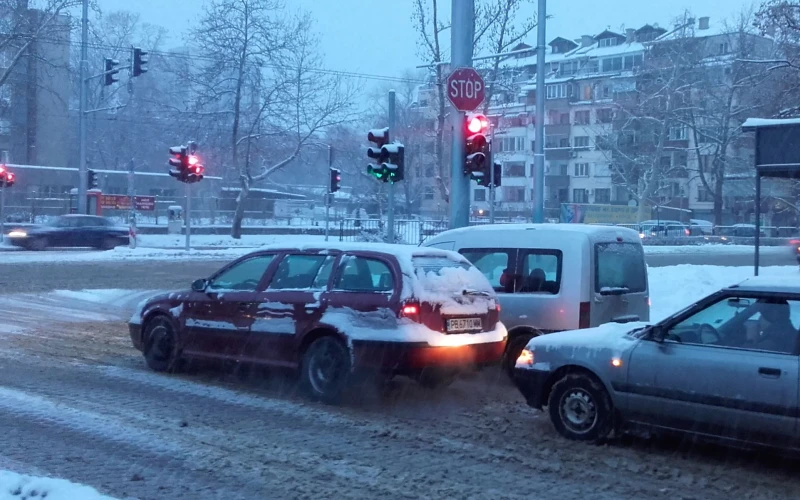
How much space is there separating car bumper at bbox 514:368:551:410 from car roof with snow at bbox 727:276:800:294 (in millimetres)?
1759

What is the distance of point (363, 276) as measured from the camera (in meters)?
9.28

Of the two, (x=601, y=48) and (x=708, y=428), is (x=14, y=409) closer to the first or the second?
(x=708, y=428)

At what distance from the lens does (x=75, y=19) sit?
139ft

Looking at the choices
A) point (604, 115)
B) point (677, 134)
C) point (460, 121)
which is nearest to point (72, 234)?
point (460, 121)

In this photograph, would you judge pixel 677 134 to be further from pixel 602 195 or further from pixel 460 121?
pixel 460 121

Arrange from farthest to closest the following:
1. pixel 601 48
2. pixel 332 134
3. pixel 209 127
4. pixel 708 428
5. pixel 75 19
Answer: pixel 601 48 < pixel 332 134 < pixel 209 127 < pixel 75 19 < pixel 708 428

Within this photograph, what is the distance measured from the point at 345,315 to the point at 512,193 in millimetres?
65942

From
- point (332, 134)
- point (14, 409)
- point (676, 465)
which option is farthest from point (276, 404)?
point (332, 134)

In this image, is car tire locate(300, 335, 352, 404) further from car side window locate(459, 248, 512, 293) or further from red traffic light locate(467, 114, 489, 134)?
red traffic light locate(467, 114, 489, 134)

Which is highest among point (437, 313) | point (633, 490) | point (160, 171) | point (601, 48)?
point (601, 48)

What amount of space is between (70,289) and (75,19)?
987 inches

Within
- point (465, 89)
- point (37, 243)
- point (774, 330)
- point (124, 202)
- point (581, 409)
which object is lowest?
point (581, 409)

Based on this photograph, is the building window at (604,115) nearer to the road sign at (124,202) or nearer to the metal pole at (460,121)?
the road sign at (124,202)

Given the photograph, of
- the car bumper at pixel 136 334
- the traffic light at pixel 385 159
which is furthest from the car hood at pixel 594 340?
the traffic light at pixel 385 159
